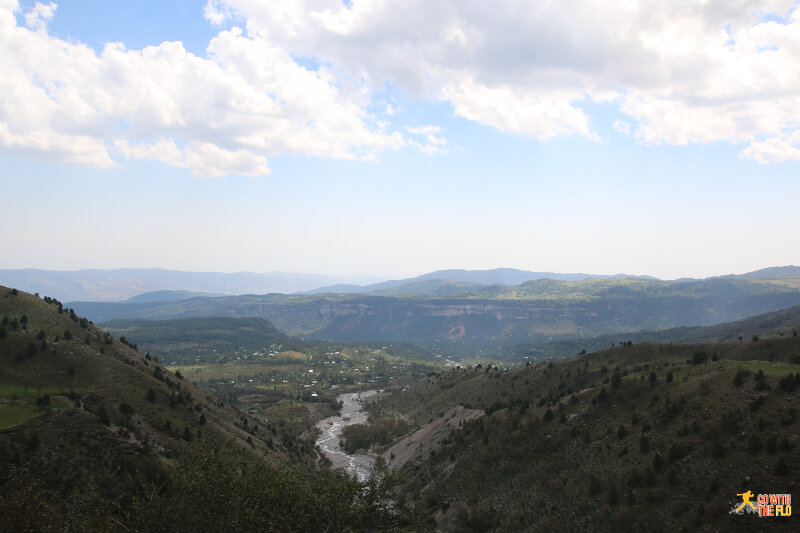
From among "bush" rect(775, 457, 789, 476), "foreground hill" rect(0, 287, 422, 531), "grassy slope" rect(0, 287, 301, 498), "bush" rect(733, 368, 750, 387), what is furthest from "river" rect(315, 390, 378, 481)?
"bush" rect(733, 368, 750, 387)

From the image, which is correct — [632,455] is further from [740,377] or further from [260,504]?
[260,504]

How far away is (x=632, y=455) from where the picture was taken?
58938mm

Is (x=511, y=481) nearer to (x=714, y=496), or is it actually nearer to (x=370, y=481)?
(x=714, y=496)

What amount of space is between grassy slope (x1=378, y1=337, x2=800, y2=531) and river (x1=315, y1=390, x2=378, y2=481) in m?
20.3

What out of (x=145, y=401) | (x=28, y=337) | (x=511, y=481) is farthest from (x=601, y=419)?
(x=28, y=337)

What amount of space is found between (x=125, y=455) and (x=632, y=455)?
7084 cm

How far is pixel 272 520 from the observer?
3397 cm

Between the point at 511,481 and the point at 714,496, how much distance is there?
30.3 meters

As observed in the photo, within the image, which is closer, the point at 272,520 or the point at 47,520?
the point at 47,520

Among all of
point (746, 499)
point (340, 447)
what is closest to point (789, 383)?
point (746, 499)

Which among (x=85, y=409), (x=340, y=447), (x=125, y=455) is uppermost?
(x=85, y=409)

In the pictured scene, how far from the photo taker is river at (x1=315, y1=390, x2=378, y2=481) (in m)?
111

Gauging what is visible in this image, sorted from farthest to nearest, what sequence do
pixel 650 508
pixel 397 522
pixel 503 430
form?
pixel 503 430 < pixel 650 508 < pixel 397 522

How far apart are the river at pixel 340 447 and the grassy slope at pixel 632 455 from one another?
20.3 metres
